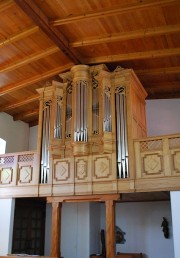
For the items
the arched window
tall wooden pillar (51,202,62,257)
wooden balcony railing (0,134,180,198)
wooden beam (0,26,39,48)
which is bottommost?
tall wooden pillar (51,202,62,257)

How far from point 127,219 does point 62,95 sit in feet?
16.5

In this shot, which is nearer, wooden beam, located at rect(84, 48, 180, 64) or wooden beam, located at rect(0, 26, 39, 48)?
wooden beam, located at rect(0, 26, 39, 48)

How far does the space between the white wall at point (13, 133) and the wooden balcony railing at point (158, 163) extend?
5.63 meters

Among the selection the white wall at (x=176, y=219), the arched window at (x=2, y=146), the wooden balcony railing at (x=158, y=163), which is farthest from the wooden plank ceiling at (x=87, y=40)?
the white wall at (x=176, y=219)

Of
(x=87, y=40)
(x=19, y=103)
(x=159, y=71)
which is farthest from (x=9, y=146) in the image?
(x=159, y=71)

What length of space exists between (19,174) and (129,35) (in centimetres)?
508

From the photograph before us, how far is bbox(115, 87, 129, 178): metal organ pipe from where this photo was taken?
9109 millimetres

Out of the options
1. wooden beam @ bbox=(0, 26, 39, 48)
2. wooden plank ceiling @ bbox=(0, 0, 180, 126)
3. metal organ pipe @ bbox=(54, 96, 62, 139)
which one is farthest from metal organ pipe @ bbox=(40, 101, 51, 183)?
wooden beam @ bbox=(0, 26, 39, 48)

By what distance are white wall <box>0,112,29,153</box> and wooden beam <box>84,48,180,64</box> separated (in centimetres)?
438

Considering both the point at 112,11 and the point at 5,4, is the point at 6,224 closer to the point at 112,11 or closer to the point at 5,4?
the point at 5,4

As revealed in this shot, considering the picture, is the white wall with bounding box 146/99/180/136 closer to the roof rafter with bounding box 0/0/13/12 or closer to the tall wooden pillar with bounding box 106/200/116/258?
the tall wooden pillar with bounding box 106/200/116/258

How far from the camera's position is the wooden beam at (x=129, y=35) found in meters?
8.26

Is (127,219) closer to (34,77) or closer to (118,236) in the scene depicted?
(118,236)

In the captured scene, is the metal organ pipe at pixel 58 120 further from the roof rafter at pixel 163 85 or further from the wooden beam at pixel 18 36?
the roof rafter at pixel 163 85
